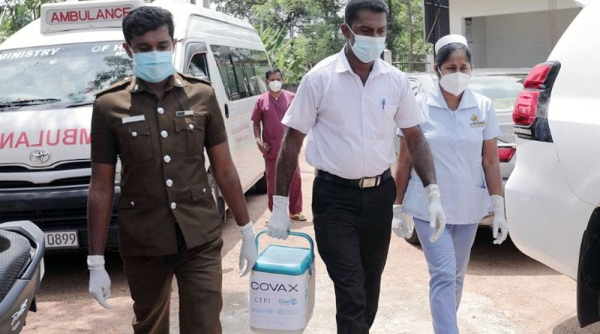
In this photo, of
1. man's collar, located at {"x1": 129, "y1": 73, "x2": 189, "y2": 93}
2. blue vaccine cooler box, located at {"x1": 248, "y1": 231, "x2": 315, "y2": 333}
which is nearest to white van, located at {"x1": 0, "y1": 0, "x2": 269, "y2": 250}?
blue vaccine cooler box, located at {"x1": 248, "y1": 231, "x2": 315, "y2": 333}

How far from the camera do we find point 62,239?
20.4 ft

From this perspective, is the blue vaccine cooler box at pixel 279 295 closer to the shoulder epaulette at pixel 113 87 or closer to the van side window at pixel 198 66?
the shoulder epaulette at pixel 113 87

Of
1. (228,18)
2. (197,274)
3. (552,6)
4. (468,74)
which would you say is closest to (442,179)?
(468,74)

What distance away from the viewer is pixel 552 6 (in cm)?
1579

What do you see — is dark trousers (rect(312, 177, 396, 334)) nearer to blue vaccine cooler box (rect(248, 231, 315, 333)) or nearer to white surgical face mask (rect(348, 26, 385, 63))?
blue vaccine cooler box (rect(248, 231, 315, 333))

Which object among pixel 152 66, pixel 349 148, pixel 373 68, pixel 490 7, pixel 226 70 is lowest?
pixel 349 148

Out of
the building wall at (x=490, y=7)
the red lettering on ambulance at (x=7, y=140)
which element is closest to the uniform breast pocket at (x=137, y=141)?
the red lettering on ambulance at (x=7, y=140)

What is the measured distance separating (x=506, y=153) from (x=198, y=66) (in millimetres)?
3001

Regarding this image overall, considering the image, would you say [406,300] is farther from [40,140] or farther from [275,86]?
[275,86]

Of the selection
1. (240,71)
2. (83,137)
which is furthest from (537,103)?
(240,71)

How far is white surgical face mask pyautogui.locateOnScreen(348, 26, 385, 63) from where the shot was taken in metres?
3.96

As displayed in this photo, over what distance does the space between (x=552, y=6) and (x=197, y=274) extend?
45.5 ft

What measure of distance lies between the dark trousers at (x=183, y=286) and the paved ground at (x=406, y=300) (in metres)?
1.67

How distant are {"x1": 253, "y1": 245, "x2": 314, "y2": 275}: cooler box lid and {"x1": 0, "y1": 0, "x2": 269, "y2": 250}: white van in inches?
89.4
